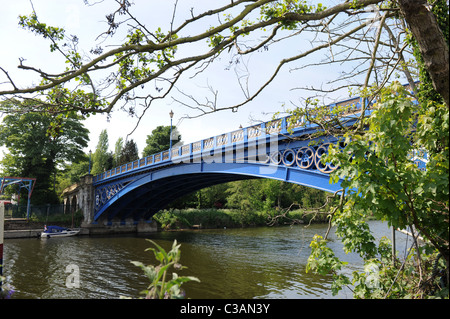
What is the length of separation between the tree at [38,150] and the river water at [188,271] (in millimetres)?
12246

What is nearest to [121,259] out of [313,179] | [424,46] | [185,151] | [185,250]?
[185,250]

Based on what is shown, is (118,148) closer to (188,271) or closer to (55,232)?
(55,232)

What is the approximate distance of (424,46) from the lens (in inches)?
117

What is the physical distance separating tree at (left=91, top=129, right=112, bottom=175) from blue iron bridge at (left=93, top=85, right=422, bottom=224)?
1988 centimetres

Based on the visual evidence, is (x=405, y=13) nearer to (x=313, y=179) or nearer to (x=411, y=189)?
(x=411, y=189)

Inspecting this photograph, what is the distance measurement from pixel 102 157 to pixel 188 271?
44.1 metres

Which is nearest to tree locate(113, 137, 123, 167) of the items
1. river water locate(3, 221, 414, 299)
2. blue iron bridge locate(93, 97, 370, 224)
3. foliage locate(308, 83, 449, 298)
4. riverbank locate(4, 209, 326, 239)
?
riverbank locate(4, 209, 326, 239)

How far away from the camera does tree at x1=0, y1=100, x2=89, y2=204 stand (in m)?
31.3

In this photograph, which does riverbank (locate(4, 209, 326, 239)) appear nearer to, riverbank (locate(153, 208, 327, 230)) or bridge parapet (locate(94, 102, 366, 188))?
riverbank (locate(153, 208, 327, 230))

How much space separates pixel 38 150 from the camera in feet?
105

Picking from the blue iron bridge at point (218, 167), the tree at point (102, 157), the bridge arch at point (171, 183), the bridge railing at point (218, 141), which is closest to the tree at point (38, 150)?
the blue iron bridge at point (218, 167)

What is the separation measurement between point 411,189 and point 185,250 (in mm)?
18069

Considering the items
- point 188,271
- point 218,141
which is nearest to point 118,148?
point 218,141

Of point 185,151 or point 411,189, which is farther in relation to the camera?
point 185,151
